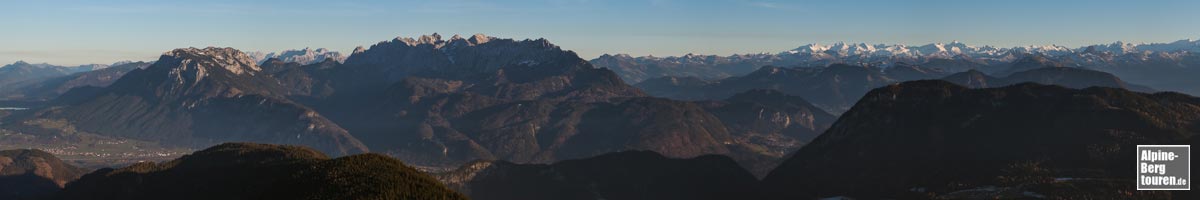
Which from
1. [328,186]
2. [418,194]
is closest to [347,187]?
[328,186]

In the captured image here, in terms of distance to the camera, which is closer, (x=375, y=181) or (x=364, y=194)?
(x=364, y=194)

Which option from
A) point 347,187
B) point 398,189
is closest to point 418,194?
point 398,189

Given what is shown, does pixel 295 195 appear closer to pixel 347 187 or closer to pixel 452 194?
pixel 347 187

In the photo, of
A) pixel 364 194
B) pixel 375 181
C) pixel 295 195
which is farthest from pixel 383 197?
pixel 295 195

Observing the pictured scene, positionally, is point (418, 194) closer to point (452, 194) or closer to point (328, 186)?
point (452, 194)

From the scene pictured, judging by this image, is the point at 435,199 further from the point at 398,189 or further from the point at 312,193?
the point at 312,193

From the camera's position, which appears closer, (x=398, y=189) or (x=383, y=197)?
(x=383, y=197)

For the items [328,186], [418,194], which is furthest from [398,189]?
[328,186]
